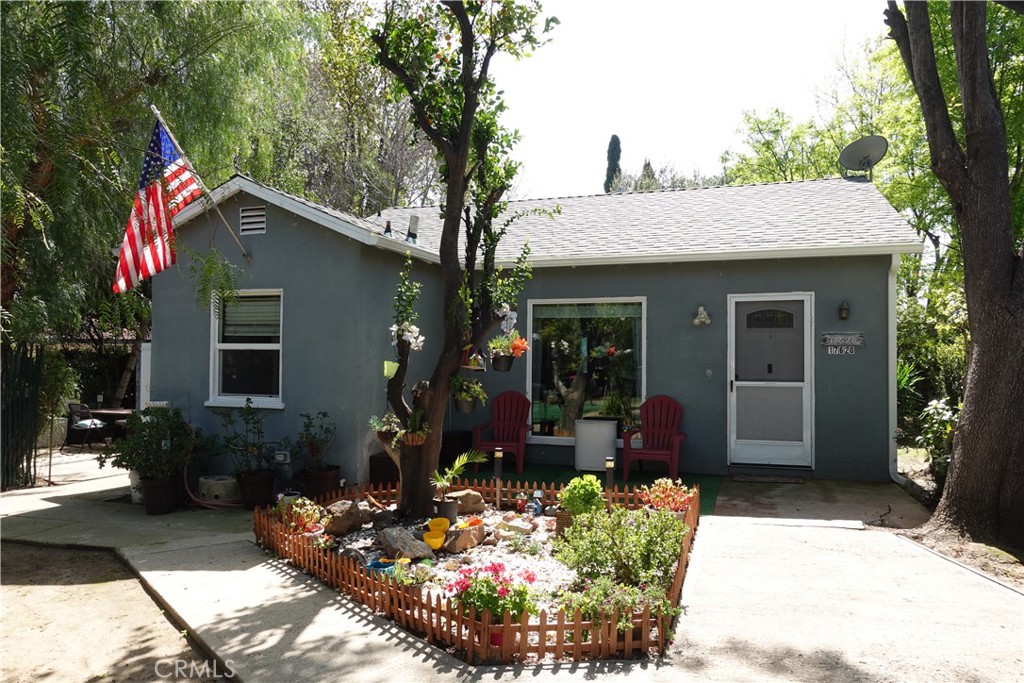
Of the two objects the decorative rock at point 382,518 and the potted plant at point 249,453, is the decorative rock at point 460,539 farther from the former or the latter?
the potted plant at point 249,453

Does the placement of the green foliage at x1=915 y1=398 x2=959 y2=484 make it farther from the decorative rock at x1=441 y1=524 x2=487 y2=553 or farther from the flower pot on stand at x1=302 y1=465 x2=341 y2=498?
the flower pot on stand at x1=302 y1=465 x2=341 y2=498

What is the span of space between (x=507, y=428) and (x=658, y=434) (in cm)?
198

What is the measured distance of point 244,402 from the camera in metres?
7.94

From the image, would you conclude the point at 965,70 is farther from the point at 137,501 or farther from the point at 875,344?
the point at 137,501

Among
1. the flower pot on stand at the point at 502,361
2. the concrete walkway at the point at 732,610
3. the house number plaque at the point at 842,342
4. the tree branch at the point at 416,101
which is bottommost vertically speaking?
the concrete walkway at the point at 732,610

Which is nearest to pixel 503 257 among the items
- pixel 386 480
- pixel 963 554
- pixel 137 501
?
pixel 386 480

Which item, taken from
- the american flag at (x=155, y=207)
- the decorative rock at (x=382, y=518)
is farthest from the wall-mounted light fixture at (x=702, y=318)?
the american flag at (x=155, y=207)

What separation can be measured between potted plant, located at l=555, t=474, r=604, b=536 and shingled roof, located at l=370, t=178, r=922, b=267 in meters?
3.80

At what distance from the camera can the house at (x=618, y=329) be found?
7602 millimetres

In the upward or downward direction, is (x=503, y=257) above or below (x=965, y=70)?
below

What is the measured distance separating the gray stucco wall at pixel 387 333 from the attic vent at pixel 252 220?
86 millimetres

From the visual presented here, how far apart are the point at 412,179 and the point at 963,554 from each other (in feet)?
61.8

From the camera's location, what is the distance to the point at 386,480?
7586 mm

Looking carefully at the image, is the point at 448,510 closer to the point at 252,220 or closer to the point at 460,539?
the point at 460,539
